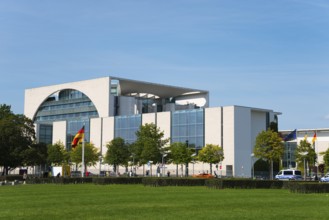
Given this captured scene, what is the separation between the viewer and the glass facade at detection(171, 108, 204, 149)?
10788 centimetres

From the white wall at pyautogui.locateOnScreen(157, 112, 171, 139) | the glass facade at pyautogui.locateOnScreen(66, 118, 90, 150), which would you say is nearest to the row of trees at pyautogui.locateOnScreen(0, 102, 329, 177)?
the white wall at pyautogui.locateOnScreen(157, 112, 171, 139)

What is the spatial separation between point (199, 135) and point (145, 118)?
49.2 feet

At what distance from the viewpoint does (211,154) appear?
9744 centimetres

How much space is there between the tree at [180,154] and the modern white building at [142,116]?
20.2 ft

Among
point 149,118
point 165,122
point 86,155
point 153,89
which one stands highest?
point 153,89

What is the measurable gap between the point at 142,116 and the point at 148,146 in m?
22.1

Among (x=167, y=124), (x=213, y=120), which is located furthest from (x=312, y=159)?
(x=167, y=124)

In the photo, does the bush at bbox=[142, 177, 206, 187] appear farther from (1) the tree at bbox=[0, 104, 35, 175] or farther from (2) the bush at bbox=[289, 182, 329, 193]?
(1) the tree at bbox=[0, 104, 35, 175]

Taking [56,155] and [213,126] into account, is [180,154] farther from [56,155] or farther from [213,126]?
[56,155]

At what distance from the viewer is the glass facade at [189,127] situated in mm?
107875

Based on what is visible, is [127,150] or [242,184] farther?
[127,150]

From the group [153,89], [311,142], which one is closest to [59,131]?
[153,89]

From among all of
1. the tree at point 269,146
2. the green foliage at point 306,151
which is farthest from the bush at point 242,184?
the green foliage at point 306,151

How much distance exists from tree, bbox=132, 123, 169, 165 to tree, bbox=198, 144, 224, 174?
7.56 m
